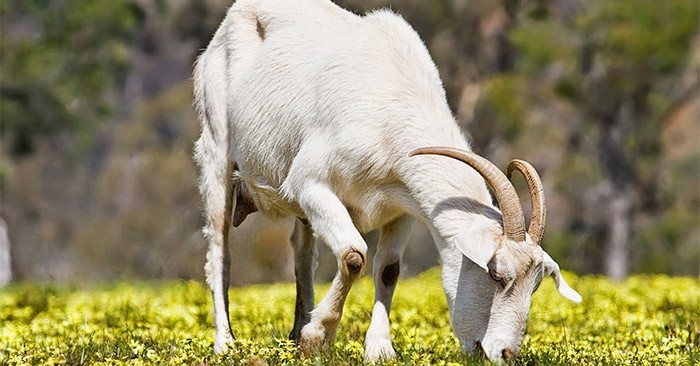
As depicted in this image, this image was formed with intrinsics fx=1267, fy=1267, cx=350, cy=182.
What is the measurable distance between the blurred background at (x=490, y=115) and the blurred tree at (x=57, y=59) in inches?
1.8

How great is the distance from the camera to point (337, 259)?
7.64 m

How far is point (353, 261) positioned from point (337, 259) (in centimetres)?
17

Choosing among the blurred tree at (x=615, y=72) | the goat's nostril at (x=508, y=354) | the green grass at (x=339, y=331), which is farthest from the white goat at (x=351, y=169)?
the blurred tree at (x=615, y=72)

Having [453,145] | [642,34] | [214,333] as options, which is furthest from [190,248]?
[453,145]

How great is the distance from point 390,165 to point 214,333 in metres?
2.40

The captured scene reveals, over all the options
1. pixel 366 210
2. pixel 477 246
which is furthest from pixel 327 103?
pixel 477 246

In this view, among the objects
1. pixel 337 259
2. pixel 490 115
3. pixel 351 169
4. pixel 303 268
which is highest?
pixel 490 115

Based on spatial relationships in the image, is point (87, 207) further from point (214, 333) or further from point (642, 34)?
point (214, 333)

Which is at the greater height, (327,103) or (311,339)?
(327,103)

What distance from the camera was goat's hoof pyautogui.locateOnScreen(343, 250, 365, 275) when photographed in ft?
24.6

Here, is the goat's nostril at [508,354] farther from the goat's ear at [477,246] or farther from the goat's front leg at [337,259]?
the goat's front leg at [337,259]

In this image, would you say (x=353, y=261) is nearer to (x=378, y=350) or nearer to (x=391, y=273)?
(x=378, y=350)

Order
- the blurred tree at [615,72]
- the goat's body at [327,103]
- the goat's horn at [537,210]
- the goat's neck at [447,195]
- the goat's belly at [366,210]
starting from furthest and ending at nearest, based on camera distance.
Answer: the blurred tree at [615,72] → the goat's belly at [366,210] → the goat's body at [327,103] → the goat's neck at [447,195] → the goat's horn at [537,210]

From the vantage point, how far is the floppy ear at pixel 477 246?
667 cm
